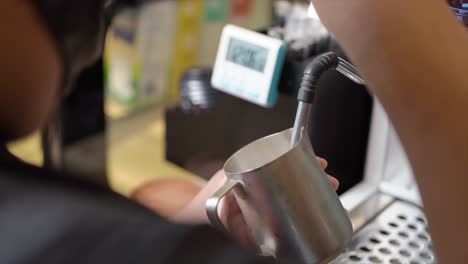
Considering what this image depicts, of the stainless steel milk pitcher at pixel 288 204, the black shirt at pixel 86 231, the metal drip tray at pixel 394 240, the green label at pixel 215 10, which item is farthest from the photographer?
the green label at pixel 215 10

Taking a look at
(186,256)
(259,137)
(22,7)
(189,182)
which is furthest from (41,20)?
(189,182)

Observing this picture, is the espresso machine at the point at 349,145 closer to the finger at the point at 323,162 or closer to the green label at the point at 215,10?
the finger at the point at 323,162

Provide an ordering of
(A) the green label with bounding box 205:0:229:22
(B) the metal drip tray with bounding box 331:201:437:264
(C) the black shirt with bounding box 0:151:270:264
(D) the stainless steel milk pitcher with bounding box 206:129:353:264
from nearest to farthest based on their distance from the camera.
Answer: (C) the black shirt with bounding box 0:151:270:264
(D) the stainless steel milk pitcher with bounding box 206:129:353:264
(B) the metal drip tray with bounding box 331:201:437:264
(A) the green label with bounding box 205:0:229:22

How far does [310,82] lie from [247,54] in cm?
12

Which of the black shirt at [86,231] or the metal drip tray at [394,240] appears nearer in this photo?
the black shirt at [86,231]

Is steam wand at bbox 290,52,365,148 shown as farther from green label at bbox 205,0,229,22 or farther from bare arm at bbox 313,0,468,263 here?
green label at bbox 205,0,229,22

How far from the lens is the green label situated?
1.18 metres

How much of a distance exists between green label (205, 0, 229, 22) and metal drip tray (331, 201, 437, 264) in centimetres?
71

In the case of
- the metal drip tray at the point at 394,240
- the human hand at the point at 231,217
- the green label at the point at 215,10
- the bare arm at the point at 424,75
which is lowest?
the metal drip tray at the point at 394,240

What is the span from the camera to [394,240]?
0.51 m

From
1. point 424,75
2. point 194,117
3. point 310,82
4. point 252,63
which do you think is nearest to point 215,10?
point 194,117

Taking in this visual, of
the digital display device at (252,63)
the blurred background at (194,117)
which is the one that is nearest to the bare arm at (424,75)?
the blurred background at (194,117)

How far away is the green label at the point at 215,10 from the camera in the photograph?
1.18 metres

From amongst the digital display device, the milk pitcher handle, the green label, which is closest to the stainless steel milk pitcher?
the milk pitcher handle
